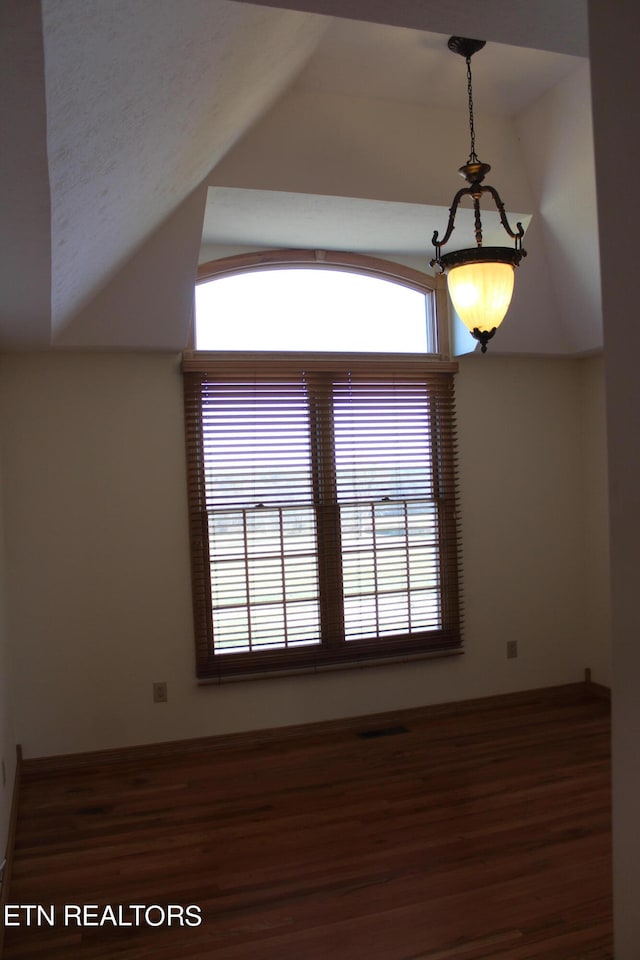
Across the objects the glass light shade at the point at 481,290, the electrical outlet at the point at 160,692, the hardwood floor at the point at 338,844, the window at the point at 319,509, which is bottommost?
the hardwood floor at the point at 338,844

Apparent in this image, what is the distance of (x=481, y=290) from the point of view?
9.41ft

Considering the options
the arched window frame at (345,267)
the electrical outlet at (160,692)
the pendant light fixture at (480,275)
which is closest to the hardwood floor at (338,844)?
the electrical outlet at (160,692)

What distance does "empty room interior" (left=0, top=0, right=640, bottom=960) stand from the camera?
248 centimetres

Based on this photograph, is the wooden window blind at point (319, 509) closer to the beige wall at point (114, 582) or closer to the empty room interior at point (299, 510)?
the empty room interior at point (299, 510)

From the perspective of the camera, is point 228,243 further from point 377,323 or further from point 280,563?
point 280,563

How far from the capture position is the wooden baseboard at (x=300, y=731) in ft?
13.4

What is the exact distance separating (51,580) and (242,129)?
2.58 metres

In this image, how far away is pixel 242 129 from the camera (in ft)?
10.9

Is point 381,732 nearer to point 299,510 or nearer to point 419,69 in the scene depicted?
point 299,510

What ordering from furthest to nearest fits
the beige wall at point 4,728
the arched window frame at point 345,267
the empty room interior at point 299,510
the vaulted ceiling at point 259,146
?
the arched window frame at point 345,267
the beige wall at point 4,728
the empty room interior at point 299,510
the vaulted ceiling at point 259,146

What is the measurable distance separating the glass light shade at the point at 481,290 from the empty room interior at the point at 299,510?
0.75 m

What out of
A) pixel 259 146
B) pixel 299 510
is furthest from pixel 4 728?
pixel 259 146

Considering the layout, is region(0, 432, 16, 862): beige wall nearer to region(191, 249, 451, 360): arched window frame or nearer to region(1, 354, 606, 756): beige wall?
region(1, 354, 606, 756): beige wall

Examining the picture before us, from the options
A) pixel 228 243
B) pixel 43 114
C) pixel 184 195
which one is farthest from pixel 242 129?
pixel 43 114
